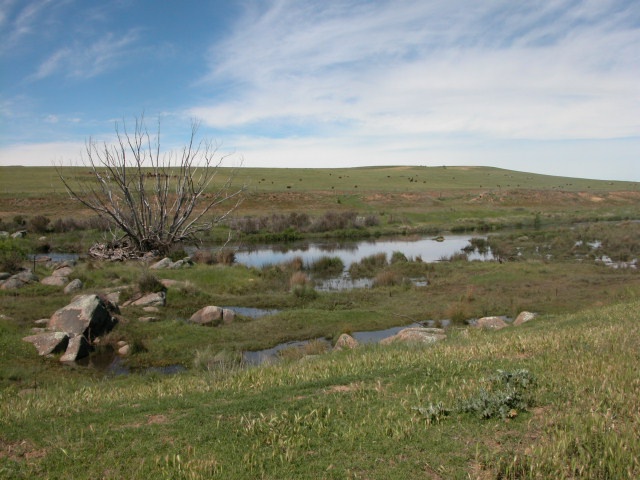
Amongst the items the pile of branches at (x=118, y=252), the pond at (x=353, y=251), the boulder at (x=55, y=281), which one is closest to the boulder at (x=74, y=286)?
the boulder at (x=55, y=281)

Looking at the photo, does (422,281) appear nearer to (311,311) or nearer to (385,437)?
(311,311)

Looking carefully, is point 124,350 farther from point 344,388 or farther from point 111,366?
point 344,388

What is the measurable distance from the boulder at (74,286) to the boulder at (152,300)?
340 cm

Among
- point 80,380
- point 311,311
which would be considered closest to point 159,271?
point 311,311

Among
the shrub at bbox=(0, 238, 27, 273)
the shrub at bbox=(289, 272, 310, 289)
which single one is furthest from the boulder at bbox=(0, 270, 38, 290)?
the shrub at bbox=(289, 272, 310, 289)

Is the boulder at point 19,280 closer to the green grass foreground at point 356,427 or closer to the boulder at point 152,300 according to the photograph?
the boulder at point 152,300

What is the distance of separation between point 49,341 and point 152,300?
5697 mm

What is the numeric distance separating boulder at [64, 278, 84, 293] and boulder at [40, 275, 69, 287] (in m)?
0.59

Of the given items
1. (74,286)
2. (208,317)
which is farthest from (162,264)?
(208,317)

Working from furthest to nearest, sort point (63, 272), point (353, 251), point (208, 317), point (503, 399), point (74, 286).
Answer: point (353, 251) → point (63, 272) → point (74, 286) → point (208, 317) → point (503, 399)

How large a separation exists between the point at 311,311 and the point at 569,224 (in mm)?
49204

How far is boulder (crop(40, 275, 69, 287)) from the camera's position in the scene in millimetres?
21884

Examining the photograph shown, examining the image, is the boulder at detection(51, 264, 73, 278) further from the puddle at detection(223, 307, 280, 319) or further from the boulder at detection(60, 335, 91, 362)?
the boulder at detection(60, 335, 91, 362)

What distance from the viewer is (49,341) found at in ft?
46.2
